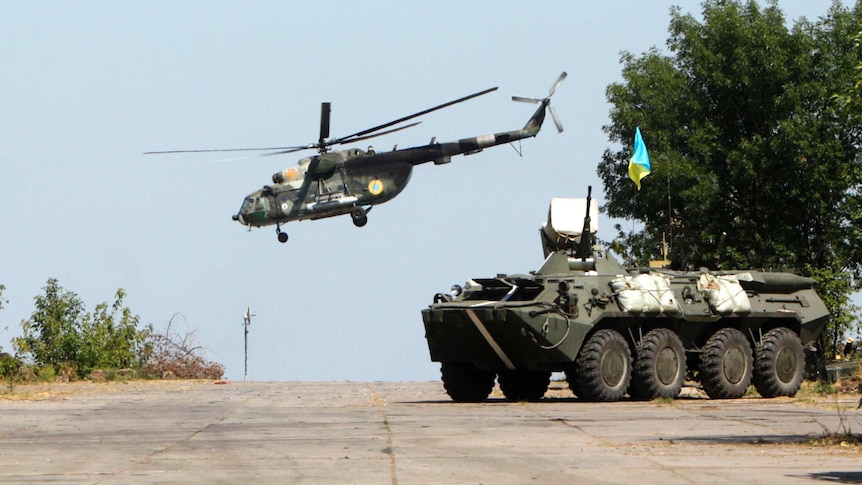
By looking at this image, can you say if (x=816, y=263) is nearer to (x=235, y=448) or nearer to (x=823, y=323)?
(x=823, y=323)

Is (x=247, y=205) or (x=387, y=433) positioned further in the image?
(x=247, y=205)

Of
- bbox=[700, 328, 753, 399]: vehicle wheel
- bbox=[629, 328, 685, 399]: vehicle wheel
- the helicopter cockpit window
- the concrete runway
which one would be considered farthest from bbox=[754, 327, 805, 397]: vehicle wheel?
the helicopter cockpit window

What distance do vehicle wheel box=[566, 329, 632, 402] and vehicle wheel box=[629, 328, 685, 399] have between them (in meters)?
0.24

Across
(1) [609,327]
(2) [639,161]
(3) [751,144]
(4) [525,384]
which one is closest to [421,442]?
(1) [609,327]

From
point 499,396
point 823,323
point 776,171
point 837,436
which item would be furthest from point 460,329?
point 776,171

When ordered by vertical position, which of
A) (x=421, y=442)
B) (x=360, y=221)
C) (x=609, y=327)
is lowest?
(x=421, y=442)

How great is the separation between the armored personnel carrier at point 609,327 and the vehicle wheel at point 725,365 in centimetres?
2

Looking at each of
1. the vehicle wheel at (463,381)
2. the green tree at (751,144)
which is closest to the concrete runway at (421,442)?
the vehicle wheel at (463,381)

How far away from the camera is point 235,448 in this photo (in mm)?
13867

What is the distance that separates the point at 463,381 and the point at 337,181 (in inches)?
741

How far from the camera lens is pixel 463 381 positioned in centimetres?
2400

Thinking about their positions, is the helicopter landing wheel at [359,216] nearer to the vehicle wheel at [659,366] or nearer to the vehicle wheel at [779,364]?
the vehicle wheel at [779,364]

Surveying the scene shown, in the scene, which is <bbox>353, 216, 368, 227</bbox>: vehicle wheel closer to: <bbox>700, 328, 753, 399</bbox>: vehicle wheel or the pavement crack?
the pavement crack

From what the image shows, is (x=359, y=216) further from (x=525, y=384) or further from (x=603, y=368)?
(x=603, y=368)
